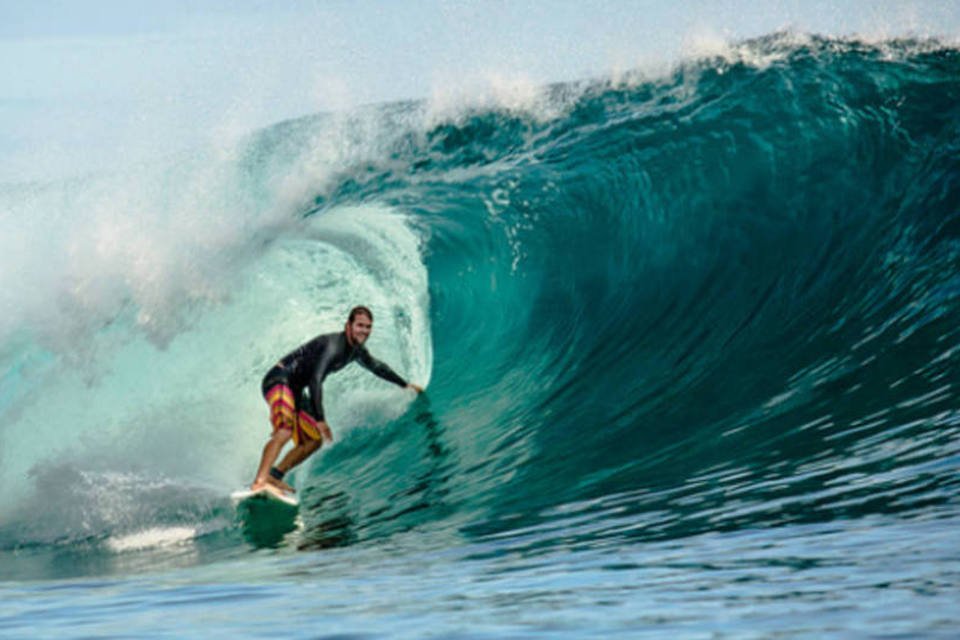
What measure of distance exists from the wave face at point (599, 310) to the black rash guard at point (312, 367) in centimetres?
65

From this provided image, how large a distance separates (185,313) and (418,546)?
5.26 metres

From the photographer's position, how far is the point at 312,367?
7.54 m

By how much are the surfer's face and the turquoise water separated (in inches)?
36.6

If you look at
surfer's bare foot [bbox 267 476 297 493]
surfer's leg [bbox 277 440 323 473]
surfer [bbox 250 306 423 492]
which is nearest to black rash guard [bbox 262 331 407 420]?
surfer [bbox 250 306 423 492]

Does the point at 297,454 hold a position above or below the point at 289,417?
below

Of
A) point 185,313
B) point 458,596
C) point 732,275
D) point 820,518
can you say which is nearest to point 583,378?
point 732,275

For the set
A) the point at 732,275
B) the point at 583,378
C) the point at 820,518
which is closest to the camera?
the point at 820,518

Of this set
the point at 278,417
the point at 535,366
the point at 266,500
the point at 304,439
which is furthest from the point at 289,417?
the point at 535,366

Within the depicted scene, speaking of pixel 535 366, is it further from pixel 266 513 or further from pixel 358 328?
pixel 266 513

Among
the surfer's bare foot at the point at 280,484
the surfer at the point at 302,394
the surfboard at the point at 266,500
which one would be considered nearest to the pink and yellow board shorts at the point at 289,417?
the surfer at the point at 302,394

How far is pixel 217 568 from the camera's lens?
5418 mm

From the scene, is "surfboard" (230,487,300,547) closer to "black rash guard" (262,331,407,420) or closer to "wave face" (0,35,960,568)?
"wave face" (0,35,960,568)

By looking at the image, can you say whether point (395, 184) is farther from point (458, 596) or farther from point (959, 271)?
point (458, 596)

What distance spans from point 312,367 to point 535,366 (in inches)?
98.9
